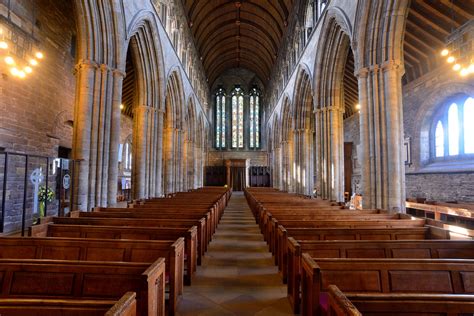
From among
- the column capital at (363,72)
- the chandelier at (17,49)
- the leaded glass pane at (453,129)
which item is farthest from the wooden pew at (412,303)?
the leaded glass pane at (453,129)

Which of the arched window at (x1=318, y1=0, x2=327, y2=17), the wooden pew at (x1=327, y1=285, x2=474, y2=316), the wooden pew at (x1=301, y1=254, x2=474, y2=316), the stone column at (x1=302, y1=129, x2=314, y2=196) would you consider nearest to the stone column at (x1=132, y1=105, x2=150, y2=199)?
the arched window at (x1=318, y1=0, x2=327, y2=17)

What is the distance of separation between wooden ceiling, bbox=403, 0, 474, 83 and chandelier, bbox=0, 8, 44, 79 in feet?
36.3

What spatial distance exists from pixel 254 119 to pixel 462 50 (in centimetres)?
2359

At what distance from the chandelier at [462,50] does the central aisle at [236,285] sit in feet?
21.3

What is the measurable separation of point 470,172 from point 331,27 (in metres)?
6.91

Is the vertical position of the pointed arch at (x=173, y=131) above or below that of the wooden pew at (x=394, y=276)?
above

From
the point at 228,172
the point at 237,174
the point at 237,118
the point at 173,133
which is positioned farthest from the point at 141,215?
the point at 237,118

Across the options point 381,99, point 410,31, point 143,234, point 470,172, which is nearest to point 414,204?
point 470,172

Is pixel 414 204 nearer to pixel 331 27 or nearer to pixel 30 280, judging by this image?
pixel 331 27

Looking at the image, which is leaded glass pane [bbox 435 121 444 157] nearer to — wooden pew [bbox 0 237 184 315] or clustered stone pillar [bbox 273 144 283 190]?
wooden pew [bbox 0 237 184 315]

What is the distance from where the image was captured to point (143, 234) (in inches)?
146

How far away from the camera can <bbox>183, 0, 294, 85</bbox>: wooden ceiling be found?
19.5 m

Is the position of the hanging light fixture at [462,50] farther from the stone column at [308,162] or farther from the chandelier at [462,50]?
the stone column at [308,162]

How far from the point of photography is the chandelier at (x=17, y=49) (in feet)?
21.8
